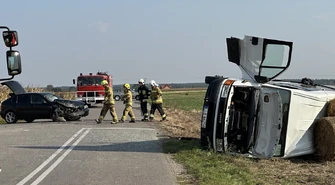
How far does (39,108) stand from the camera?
2370cm

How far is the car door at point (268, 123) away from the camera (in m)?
10.6

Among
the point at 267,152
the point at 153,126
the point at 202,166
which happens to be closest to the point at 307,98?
the point at 267,152

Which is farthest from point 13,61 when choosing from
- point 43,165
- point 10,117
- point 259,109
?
point 10,117

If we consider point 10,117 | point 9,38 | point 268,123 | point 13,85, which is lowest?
point 10,117

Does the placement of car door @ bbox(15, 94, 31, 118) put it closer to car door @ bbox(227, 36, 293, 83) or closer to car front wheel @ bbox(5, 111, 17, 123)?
car front wheel @ bbox(5, 111, 17, 123)

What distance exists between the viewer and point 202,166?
9781 mm

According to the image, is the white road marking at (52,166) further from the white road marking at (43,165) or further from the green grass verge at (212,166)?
the green grass verge at (212,166)

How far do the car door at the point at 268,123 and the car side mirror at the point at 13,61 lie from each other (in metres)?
6.16

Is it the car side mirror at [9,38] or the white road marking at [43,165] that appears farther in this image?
the white road marking at [43,165]

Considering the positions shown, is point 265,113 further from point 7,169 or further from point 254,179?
point 7,169

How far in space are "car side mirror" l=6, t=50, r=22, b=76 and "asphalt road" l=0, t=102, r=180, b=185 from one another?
8.63 ft

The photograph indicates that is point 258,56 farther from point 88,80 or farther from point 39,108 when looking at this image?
point 88,80

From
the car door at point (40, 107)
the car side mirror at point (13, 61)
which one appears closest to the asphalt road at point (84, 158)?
the car side mirror at point (13, 61)

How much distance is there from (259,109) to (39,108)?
15.2 m
